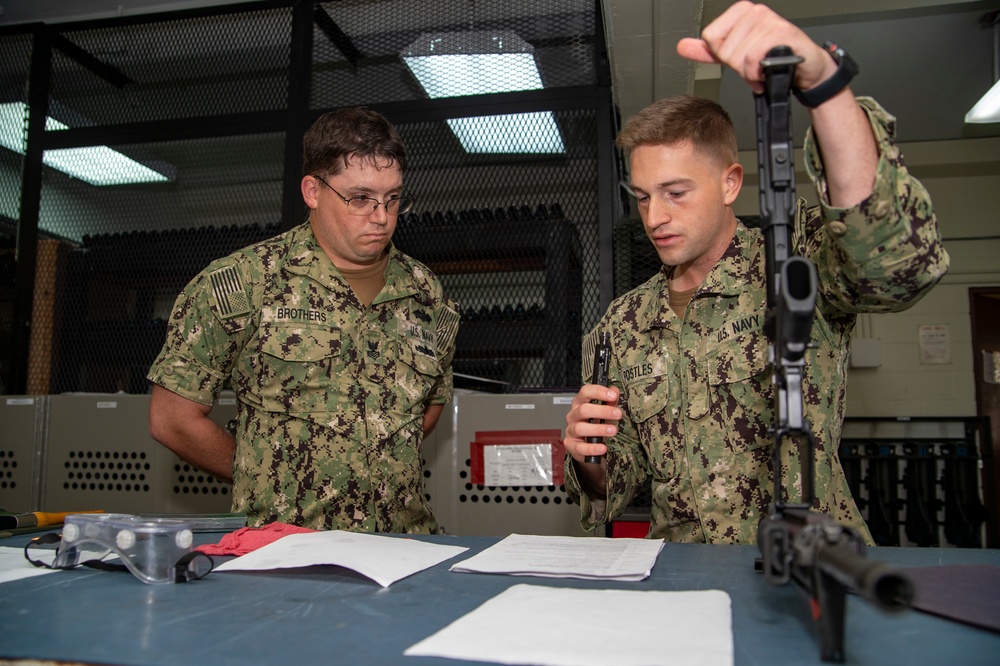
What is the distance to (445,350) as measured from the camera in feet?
6.81

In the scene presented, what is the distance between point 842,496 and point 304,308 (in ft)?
4.25

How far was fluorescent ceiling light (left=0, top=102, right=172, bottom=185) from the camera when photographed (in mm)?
2977

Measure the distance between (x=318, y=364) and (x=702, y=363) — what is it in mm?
925

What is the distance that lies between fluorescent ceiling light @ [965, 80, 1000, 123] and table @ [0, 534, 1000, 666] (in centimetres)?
368

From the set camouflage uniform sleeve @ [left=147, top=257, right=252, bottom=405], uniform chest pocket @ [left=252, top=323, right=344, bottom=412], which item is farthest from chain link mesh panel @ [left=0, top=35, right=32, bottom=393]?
uniform chest pocket @ [left=252, top=323, right=344, bottom=412]

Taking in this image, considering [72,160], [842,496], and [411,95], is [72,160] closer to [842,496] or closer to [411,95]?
[411,95]

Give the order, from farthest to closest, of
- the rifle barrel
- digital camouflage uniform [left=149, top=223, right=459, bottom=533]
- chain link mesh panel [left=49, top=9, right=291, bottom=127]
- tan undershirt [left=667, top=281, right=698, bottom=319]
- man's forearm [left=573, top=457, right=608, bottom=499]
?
chain link mesh panel [left=49, top=9, right=291, bottom=127], digital camouflage uniform [left=149, top=223, right=459, bottom=533], tan undershirt [left=667, top=281, right=698, bottom=319], man's forearm [left=573, top=457, right=608, bottom=499], the rifle barrel

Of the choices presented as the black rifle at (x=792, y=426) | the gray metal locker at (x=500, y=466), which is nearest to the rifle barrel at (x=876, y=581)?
the black rifle at (x=792, y=426)

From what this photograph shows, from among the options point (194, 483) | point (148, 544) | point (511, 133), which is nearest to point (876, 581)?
point (148, 544)

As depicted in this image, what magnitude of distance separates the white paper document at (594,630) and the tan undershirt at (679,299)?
87cm

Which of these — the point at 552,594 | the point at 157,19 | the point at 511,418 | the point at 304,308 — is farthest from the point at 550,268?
the point at 157,19

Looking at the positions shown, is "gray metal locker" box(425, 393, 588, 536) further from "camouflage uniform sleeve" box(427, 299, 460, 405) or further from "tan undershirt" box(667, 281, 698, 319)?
"tan undershirt" box(667, 281, 698, 319)

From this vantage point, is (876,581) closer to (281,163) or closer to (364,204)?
(364,204)

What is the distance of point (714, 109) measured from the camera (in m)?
1.55
